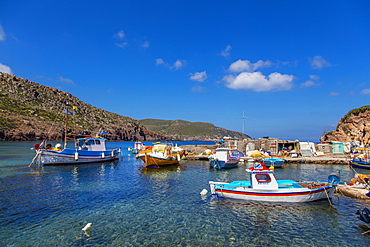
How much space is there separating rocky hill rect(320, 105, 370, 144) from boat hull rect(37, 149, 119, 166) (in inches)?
3001

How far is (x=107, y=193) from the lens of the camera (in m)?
19.9

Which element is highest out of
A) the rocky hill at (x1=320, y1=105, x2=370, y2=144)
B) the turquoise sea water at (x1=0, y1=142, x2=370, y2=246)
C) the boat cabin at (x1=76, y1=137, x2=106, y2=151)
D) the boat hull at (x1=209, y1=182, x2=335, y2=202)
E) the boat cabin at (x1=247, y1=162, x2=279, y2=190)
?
the rocky hill at (x1=320, y1=105, x2=370, y2=144)

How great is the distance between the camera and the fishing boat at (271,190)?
55.4 ft

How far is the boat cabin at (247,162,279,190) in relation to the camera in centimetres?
1742

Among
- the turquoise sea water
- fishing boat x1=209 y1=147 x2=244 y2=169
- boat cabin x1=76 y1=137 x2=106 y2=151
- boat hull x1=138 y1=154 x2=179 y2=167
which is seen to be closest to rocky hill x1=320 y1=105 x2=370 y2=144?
fishing boat x1=209 y1=147 x2=244 y2=169

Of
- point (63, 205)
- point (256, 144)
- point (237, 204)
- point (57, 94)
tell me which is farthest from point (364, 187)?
point (57, 94)

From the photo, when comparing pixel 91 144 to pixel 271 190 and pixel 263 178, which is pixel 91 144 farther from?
pixel 271 190

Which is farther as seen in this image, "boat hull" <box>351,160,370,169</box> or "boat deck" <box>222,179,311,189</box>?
"boat hull" <box>351,160,370,169</box>

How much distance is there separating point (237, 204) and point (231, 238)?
235 inches

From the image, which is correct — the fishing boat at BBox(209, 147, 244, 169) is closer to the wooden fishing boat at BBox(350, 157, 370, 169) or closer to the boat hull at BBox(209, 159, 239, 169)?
the boat hull at BBox(209, 159, 239, 169)

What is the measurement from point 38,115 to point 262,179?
467 feet

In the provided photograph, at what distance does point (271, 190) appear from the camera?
56.1ft

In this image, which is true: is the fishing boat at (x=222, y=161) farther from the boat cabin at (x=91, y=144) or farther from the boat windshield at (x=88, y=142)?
the boat windshield at (x=88, y=142)

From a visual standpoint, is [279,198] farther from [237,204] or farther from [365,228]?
[365,228]
